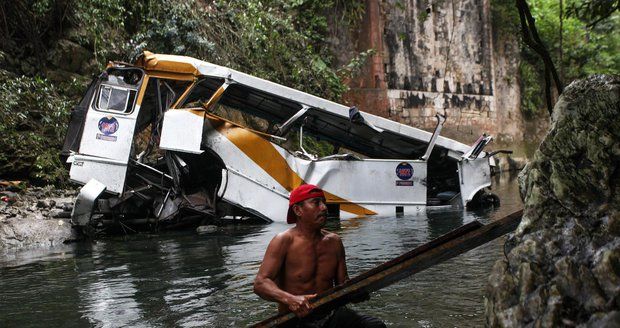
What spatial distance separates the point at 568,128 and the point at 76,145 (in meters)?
8.67

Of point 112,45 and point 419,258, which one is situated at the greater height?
point 112,45

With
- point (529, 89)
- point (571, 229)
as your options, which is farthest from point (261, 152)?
point (529, 89)

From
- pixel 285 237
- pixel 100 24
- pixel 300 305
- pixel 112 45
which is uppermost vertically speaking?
pixel 100 24

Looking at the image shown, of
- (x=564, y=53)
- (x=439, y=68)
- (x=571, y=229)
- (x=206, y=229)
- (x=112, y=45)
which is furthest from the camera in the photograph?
(x=564, y=53)

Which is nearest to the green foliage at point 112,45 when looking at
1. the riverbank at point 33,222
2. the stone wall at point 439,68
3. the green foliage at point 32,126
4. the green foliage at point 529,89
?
the green foliage at point 32,126

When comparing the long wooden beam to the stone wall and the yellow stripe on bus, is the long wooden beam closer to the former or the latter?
the yellow stripe on bus

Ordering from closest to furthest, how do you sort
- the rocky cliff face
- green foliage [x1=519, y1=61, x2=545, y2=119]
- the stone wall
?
the rocky cliff face → the stone wall → green foliage [x1=519, y1=61, x2=545, y2=119]

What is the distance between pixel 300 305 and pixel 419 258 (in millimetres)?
652

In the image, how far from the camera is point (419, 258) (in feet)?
11.4

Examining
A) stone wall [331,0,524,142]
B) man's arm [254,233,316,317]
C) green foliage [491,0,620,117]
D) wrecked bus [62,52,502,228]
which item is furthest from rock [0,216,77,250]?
green foliage [491,0,620,117]

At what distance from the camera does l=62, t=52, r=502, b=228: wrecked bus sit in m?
10.7

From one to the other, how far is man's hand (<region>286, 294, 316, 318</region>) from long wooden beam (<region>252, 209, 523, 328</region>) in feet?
0.09

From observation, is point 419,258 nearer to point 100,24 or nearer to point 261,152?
point 261,152

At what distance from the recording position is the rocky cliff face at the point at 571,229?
280 cm
